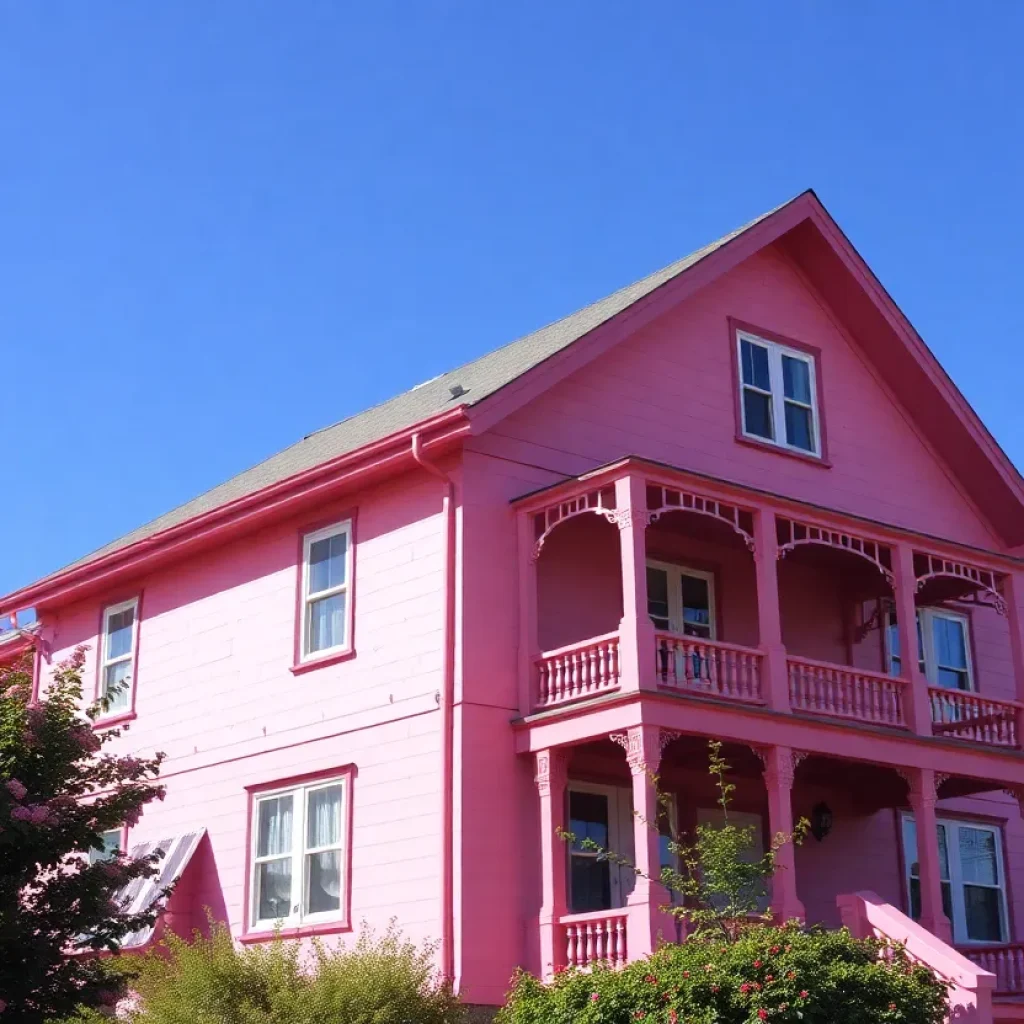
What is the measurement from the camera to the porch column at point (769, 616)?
1898 cm

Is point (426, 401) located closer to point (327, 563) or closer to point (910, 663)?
point (327, 563)

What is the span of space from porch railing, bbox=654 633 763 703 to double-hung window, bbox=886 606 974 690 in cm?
520

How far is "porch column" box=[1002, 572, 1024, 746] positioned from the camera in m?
21.6

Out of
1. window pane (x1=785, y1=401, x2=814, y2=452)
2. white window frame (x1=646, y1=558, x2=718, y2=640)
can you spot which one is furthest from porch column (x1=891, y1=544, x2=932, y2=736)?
window pane (x1=785, y1=401, x2=814, y2=452)

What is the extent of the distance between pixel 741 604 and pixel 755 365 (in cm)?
Result: 362

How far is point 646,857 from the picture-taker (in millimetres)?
17062

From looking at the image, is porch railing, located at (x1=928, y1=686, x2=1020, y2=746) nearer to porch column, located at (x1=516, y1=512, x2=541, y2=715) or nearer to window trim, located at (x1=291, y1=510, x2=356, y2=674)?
porch column, located at (x1=516, y1=512, x2=541, y2=715)

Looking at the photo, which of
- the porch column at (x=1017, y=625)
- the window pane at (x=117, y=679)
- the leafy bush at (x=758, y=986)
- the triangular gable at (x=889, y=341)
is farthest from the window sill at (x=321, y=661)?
the porch column at (x=1017, y=625)

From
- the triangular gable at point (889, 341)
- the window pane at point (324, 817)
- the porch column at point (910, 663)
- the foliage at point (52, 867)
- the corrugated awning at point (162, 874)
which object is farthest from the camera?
the triangular gable at point (889, 341)

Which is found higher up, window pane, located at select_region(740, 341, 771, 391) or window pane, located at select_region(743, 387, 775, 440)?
window pane, located at select_region(740, 341, 771, 391)

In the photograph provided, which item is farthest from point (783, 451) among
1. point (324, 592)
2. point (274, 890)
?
point (274, 890)

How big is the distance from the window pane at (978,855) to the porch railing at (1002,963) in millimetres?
2465

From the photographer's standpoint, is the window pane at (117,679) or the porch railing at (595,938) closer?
the porch railing at (595,938)

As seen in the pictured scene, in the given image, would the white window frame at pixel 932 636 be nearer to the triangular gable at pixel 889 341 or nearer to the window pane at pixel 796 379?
the triangular gable at pixel 889 341
